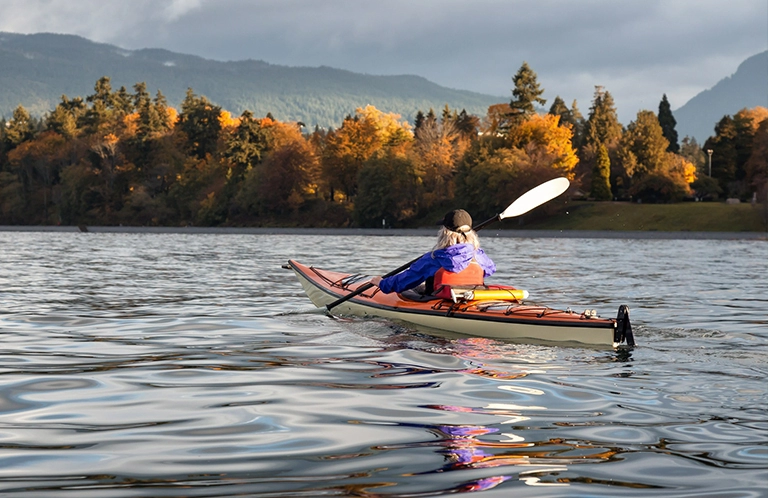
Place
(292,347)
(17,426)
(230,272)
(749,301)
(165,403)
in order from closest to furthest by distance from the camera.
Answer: (17,426) → (165,403) → (292,347) → (749,301) → (230,272)

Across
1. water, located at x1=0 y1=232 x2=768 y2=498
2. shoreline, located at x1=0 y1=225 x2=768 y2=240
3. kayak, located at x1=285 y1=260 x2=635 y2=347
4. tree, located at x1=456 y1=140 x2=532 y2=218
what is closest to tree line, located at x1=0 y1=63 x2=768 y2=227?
tree, located at x1=456 y1=140 x2=532 y2=218

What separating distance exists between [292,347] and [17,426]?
14.4 ft

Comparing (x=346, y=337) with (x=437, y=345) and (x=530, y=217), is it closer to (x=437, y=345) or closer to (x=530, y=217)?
(x=437, y=345)

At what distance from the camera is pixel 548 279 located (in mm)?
21859

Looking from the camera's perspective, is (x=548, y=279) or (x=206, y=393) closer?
(x=206, y=393)

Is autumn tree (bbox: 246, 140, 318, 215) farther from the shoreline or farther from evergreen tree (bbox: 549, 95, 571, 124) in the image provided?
evergreen tree (bbox: 549, 95, 571, 124)

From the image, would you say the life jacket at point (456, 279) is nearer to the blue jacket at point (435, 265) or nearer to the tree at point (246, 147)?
the blue jacket at point (435, 265)

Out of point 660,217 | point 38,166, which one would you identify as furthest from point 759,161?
point 38,166

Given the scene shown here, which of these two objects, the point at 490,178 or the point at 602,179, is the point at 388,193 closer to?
the point at 490,178

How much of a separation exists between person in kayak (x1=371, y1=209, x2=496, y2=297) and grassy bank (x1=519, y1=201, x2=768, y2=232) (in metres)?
55.8

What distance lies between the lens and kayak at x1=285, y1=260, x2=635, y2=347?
984 centimetres

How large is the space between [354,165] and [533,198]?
72.2 m

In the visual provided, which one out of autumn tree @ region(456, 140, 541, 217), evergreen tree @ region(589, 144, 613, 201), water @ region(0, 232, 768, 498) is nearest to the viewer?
water @ region(0, 232, 768, 498)

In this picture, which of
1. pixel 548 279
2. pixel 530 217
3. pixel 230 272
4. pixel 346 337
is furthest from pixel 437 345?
pixel 530 217
